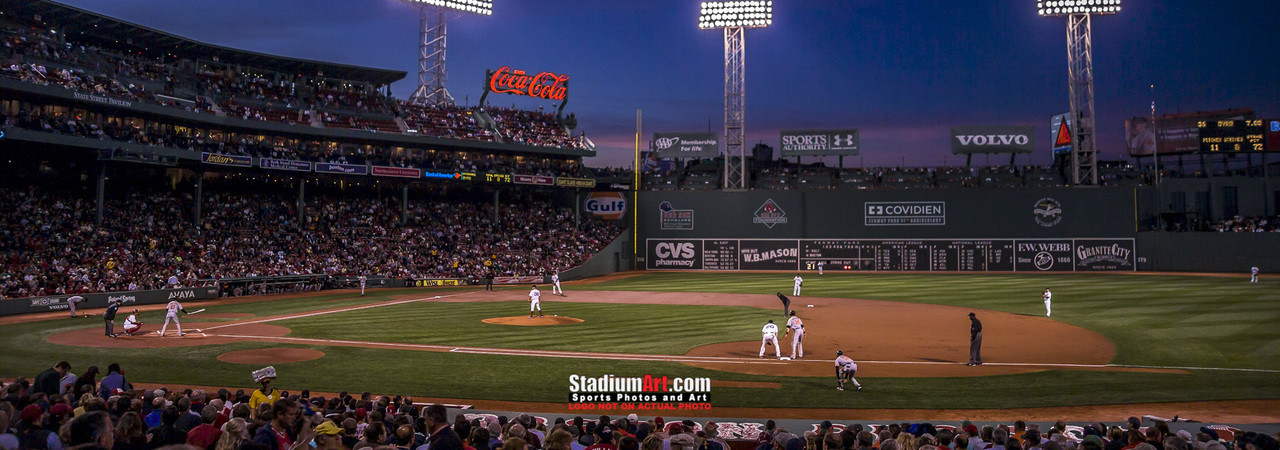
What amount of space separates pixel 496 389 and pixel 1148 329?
22656 mm

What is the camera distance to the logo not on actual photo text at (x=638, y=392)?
15.2m

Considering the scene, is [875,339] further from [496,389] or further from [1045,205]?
[1045,205]

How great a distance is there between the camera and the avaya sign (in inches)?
2290

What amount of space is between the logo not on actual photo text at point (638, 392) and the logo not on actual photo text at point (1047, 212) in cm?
4556

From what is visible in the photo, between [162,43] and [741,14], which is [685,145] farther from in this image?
[162,43]

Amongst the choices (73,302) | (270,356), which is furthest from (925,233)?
(73,302)

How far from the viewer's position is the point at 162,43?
1842 inches

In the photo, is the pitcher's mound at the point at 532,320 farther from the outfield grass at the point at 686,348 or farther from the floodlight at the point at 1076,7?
the floodlight at the point at 1076,7

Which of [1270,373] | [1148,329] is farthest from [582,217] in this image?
[1270,373]

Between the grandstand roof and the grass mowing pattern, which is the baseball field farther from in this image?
the grandstand roof

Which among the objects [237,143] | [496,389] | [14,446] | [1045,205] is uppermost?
[237,143]

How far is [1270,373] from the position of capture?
57.5 ft

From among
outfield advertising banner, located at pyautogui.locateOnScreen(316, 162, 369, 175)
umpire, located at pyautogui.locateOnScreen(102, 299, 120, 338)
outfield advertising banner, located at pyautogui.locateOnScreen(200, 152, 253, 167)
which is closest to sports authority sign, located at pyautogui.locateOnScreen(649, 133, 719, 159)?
outfield advertising banner, located at pyautogui.locateOnScreen(316, 162, 369, 175)

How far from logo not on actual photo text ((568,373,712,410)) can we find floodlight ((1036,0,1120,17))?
158ft
